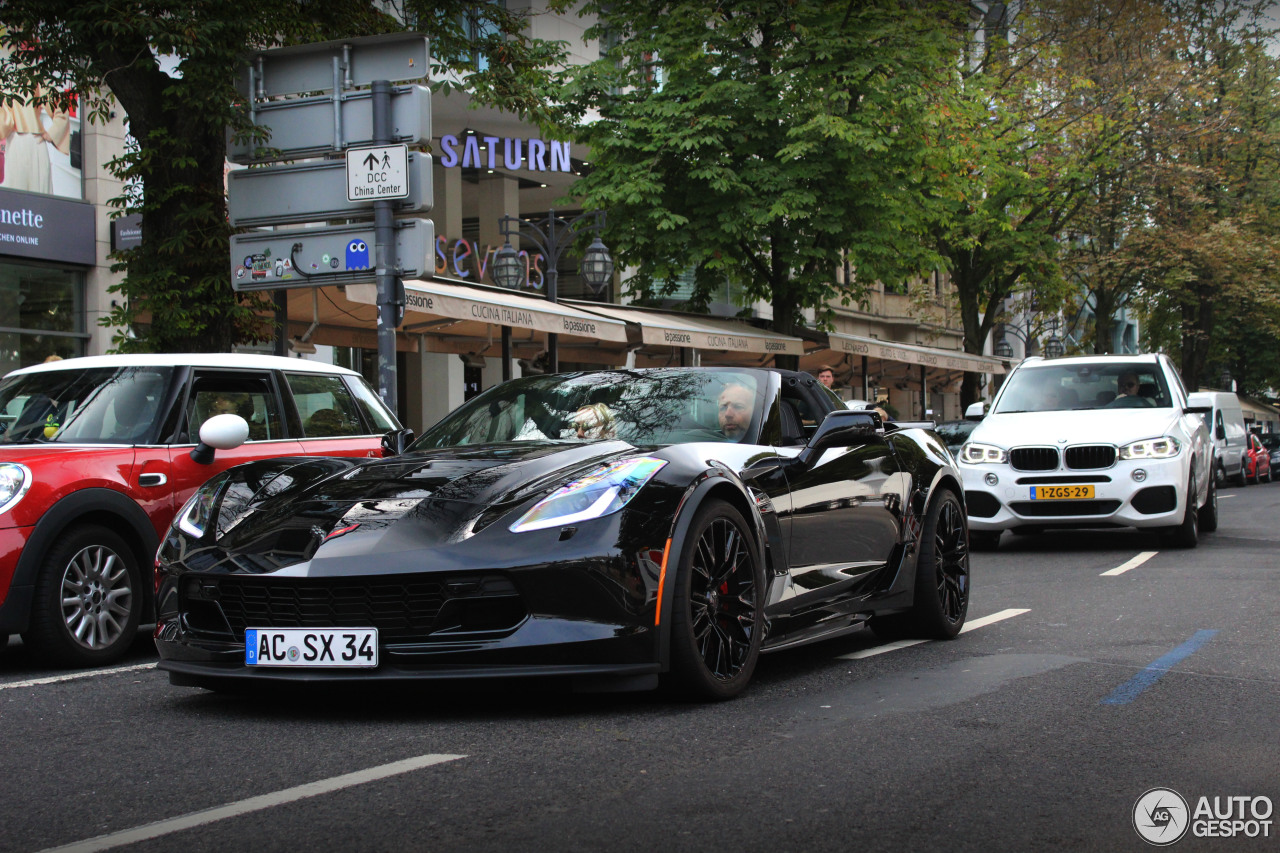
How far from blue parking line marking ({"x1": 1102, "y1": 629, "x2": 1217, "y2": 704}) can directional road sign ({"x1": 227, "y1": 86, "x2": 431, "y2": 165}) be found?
735 cm

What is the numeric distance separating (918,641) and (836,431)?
1699mm

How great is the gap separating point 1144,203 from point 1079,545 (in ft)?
83.3

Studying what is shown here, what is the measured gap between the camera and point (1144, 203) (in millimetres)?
37438

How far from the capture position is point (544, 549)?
4.98 m

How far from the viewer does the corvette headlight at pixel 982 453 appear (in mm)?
13570

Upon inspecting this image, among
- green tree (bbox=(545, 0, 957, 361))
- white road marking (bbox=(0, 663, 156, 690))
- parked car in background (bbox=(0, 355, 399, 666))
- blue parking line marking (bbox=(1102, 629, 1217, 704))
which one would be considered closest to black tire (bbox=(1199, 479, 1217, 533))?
green tree (bbox=(545, 0, 957, 361))

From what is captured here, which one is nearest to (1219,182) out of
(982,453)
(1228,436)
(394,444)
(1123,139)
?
(1123,139)

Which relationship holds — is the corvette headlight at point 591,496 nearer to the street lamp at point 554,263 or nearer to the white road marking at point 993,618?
the white road marking at point 993,618

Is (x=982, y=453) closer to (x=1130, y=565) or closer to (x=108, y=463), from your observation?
→ (x=1130, y=565)

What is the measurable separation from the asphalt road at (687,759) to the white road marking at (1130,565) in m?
4.10

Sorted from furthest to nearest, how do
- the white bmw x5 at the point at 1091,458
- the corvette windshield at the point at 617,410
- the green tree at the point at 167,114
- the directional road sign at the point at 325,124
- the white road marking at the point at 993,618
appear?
1. the white bmw x5 at the point at 1091,458
2. the directional road sign at the point at 325,124
3. the green tree at the point at 167,114
4. the white road marking at the point at 993,618
5. the corvette windshield at the point at 617,410

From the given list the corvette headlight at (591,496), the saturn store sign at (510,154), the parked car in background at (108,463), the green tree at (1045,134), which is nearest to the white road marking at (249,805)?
the corvette headlight at (591,496)

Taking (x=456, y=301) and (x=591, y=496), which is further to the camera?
(x=456, y=301)

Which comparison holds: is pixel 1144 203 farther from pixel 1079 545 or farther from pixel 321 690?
pixel 321 690
